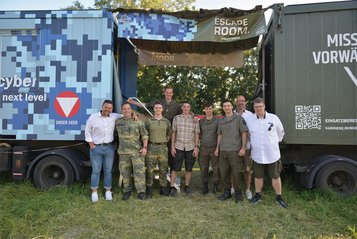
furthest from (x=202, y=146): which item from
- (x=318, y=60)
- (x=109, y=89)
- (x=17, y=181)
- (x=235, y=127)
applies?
(x=17, y=181)

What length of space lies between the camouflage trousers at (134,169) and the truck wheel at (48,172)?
109cm

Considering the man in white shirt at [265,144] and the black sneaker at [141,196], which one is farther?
the black sneaker at [141,196]

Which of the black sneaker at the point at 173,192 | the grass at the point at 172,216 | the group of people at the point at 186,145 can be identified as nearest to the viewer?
the grass at the point at 172,216

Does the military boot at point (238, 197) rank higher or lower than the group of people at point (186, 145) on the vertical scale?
lower

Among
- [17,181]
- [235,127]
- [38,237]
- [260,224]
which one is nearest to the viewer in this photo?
[38,237]

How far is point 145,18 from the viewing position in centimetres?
574

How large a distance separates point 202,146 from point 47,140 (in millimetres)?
2915

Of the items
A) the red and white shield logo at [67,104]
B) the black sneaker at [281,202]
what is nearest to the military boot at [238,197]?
the black sneaker at [281,202]

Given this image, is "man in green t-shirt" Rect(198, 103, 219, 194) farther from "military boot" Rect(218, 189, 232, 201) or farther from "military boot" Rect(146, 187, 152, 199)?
"military boot" Rect(146, 187, 152, 199)

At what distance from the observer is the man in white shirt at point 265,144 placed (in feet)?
16.0

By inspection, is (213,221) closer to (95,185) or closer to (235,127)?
(235,127)

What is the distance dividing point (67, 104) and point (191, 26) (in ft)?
8.91

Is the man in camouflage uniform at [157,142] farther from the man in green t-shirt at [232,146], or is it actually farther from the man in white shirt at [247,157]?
the man in white shirt at [247,157]

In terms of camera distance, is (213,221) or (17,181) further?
(17,181)
